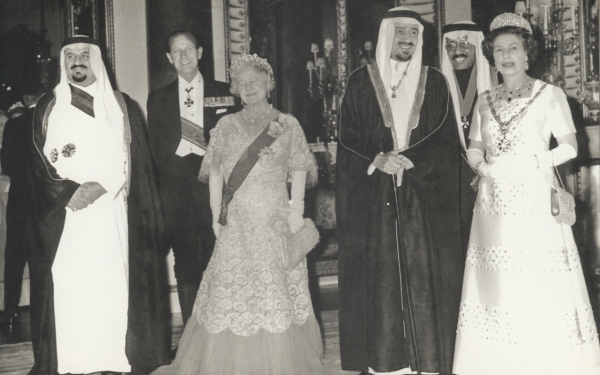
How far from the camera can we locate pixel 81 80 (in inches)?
163

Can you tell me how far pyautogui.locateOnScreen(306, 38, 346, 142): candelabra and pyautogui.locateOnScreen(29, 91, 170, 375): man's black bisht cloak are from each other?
2.94 metres

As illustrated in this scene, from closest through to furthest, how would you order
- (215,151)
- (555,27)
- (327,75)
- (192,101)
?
(215,151) → (192,101) → (555,27) → (327,75)

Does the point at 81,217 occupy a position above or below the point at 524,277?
above

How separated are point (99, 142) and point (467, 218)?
2.28m

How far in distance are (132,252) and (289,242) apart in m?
0.96

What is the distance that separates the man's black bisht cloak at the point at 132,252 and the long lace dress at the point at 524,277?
5.95 ft

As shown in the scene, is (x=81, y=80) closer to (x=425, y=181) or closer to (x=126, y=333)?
(x=126, y=333)

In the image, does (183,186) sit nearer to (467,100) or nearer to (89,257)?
(89,257)

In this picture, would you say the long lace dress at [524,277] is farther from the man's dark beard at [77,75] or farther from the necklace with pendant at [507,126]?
the man's dark beard at [77,75]

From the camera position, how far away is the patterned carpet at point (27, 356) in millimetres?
4371

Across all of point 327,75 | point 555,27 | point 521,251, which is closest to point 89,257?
point 521,251

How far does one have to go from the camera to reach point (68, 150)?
4.11 m

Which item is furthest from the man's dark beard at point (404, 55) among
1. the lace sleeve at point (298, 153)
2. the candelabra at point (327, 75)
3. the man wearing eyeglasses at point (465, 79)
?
the candelabra at point (327, 75)

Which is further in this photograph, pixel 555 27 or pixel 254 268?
pixel 555 27
